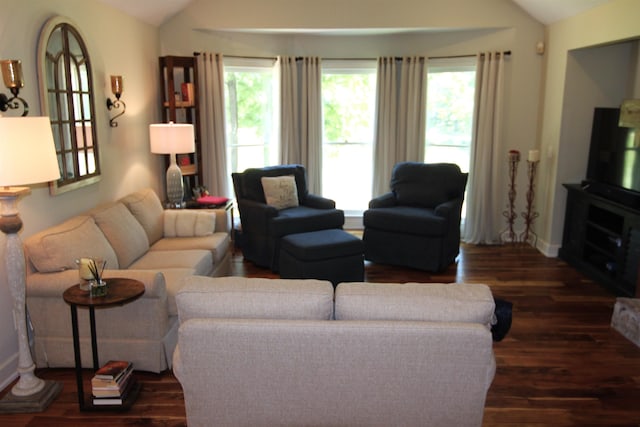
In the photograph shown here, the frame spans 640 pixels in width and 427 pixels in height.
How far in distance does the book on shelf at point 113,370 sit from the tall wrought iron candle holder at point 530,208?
452 centimetres

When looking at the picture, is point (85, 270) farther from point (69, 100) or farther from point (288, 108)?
point (288, 108)

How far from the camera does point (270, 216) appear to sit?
15.9 feet

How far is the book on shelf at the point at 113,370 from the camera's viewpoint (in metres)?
2.72

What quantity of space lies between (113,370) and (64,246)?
83cm

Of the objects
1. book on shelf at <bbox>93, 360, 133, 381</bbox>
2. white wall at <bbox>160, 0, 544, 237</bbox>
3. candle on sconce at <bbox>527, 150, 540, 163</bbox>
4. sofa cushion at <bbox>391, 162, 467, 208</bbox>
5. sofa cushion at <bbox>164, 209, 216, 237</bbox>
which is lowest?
book on shelf at <bbox>93, 360, 133, 381</bbox>

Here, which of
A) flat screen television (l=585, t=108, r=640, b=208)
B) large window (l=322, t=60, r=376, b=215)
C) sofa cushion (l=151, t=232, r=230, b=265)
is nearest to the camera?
sofa cushion (l=151, t=232, r=230, b=265)

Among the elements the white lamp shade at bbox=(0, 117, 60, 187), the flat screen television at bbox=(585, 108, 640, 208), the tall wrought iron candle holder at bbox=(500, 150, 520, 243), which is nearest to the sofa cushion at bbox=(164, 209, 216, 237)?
the white lamp shade at bbox=(0, 117, 60, 187)

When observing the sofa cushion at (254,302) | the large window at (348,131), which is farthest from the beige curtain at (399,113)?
the sofa cushion at (254,302)

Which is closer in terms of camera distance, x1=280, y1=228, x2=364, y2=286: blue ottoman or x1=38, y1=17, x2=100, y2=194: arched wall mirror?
x1=38, y1=17, x2=100, y2=194: arched wall mirror

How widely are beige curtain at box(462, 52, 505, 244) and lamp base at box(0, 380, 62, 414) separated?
4.67 metres

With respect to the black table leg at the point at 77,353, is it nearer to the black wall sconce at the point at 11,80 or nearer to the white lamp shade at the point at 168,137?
the black wall sconce at the point at 11,80

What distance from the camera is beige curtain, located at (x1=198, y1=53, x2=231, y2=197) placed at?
5805mm

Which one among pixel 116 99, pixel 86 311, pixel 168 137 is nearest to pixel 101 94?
pixel 116 99

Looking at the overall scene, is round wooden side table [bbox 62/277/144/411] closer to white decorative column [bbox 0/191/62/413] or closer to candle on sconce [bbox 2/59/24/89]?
white decorative column [bbox 0/191/62/413]
